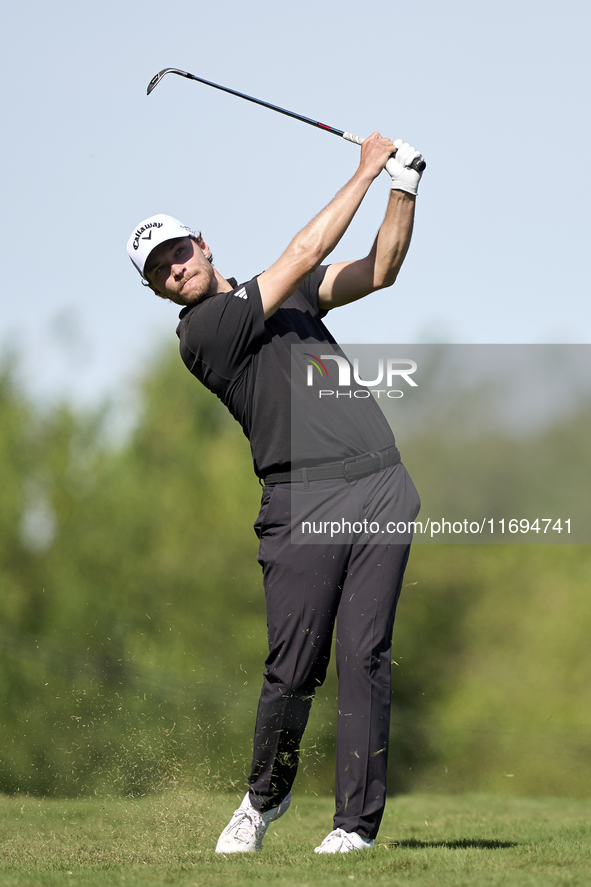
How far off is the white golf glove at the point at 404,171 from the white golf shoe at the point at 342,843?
7.30 feet

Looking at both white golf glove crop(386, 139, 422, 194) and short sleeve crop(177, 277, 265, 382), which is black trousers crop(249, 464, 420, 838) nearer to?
short sleeve crop(177, 277, 265, 382)

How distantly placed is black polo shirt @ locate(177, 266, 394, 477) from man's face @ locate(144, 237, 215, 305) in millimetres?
86

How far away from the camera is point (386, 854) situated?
9.61 feet

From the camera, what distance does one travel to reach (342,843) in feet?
9.84

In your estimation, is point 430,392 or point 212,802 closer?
point 212,802

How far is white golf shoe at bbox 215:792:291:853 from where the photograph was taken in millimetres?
3201

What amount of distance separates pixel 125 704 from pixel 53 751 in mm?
1092

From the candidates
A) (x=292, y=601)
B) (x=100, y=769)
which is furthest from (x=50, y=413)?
(x=292, y=601)

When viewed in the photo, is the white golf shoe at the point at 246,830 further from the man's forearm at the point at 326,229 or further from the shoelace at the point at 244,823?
the man's forearm at the point at 326,229

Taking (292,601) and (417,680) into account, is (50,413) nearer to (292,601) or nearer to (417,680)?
(417,680)

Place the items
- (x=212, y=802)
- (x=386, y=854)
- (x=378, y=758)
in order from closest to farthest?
(x=386, y=854) < (x=378, y=758) < (x=212, y=802)

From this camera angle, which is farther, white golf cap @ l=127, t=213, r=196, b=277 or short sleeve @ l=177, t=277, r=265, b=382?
white golf cap @ l=127, t=213, r=196, b=277

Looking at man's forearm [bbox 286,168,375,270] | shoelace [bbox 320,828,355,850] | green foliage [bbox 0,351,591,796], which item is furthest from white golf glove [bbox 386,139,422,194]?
green foliage [bbox 0,351,591,796]

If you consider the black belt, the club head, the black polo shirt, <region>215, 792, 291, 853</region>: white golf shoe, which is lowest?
<region>215, 792, 291, 853</region>: white golf shoe
